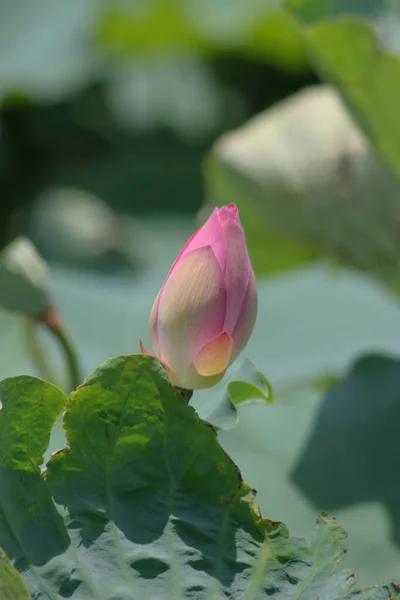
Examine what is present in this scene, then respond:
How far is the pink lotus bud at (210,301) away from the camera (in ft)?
1.75

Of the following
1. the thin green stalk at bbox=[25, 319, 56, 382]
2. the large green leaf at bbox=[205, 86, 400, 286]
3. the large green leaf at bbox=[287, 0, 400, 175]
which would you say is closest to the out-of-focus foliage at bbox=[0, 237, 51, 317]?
the thin green stalk at bbox=[25, 319, 56, 382]

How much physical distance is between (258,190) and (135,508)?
0.81 metres

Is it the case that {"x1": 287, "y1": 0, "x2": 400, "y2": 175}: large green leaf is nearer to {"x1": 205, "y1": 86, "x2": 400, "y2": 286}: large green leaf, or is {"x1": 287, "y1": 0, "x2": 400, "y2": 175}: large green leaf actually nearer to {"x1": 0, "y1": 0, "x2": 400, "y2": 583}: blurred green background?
{"x1": 0, "y1": 0, "x2": 400, "y2": 583}: blurred green background

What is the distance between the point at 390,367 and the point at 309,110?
0.40 meters

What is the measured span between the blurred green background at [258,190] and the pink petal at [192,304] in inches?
7.3

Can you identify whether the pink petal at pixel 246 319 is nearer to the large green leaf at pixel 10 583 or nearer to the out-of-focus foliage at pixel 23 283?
the large green leaf at pixel 10 583

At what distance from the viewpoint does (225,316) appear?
54 cm

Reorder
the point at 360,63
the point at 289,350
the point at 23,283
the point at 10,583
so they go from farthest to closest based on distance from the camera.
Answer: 1. the point at 289,350
2. the point at 360,63
3. the point at 23,283
4. the point at 10,583

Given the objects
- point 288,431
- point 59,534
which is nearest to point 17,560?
point 59,534

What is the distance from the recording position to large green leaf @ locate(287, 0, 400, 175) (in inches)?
38.2

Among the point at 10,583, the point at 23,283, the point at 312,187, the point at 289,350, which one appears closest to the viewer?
the point at 10,583

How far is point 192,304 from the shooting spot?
535mm

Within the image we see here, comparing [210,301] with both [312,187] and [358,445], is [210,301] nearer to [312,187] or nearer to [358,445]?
[358,445]

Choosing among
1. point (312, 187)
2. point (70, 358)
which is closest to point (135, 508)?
point (70, 358)
